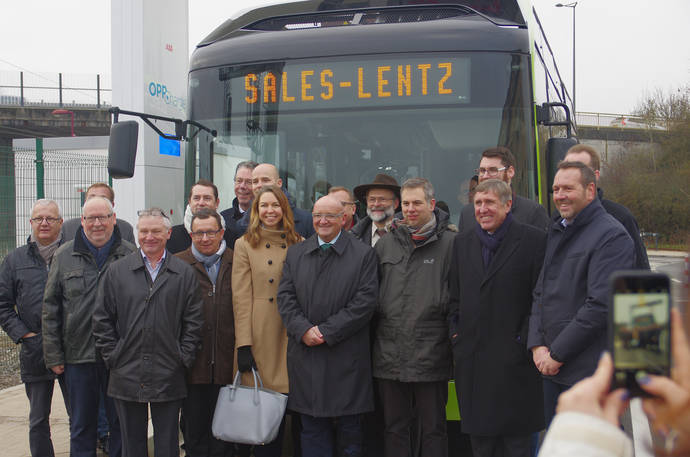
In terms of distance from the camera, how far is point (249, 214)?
526 centimetres

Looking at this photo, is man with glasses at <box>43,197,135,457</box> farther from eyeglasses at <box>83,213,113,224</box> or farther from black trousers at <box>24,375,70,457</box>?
black trousers at <box>24,375,70,457</box>

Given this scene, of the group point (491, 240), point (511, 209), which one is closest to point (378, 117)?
point (511, 209)

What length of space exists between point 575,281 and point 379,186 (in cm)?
179

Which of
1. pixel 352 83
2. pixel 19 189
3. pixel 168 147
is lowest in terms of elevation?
pixel 19 189

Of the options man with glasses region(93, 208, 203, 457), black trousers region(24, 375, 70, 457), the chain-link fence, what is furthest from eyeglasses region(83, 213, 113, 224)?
the chain-link fence

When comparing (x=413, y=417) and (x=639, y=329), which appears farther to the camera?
(x=413, y=417)

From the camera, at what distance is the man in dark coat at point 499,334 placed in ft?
13.1

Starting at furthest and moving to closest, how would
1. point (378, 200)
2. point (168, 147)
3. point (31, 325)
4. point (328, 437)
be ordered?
point (168, 147) → point (378, 200) → point (31, 325) → point (328, 437)

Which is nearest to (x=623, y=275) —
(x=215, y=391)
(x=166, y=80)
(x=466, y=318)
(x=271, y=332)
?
(x=466, y=318)

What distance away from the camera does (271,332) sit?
4598mm

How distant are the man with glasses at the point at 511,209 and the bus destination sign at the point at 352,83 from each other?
0.77 metres

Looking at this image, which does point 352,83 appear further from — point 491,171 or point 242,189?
point 491,171

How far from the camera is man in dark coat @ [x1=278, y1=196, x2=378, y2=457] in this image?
4352 millimetres

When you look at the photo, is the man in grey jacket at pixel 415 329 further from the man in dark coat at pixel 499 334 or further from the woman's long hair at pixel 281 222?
the woman's long hair at pixel 281 222
